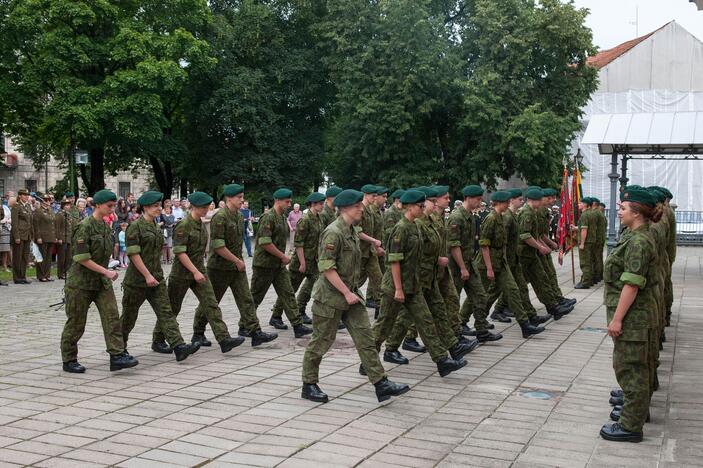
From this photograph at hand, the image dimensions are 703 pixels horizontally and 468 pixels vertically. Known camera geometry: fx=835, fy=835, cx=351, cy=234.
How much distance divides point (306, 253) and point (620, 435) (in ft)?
21.6

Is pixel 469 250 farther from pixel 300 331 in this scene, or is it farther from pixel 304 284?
pixel 304 284

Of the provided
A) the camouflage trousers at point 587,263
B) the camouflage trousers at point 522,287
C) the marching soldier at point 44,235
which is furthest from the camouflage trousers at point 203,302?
the camouflage trousers at point 587,263

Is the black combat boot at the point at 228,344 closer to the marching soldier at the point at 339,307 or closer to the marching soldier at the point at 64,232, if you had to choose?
the marching soldier at the point at 339,307

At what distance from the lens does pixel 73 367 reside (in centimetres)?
870

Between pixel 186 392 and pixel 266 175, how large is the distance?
30823 mm

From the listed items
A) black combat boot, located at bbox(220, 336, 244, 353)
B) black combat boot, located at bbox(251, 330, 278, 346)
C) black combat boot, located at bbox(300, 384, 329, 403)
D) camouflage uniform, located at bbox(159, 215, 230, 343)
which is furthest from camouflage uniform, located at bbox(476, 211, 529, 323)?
black combat boot, located at bbox(300, 384, 329, 403)

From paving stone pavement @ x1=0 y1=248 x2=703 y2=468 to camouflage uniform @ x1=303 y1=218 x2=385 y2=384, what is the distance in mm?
390

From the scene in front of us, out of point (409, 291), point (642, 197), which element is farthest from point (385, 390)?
point (642, 197)

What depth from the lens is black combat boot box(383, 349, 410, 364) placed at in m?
9.26

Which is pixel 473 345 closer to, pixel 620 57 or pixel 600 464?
pixel 600 464

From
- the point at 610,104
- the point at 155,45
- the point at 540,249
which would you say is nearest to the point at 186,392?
the point at 540,249

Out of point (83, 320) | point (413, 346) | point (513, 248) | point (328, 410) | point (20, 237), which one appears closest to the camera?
point (328, 410)

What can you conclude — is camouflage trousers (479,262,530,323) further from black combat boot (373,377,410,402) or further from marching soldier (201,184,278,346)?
black combat boot (373,377,410,402)

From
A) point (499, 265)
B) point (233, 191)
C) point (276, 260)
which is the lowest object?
point (499, 265)
